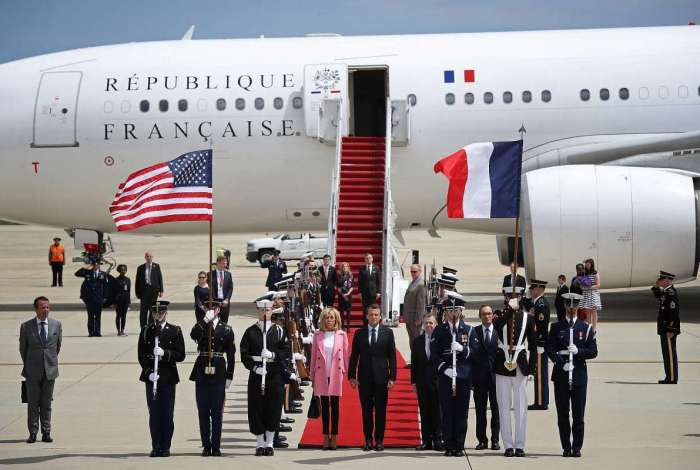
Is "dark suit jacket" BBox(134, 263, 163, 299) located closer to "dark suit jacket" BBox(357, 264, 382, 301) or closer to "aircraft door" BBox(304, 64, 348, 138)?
"dark suit jacket" BBox(357, 264, 382, 301)

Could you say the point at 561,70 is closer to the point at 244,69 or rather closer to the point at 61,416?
the point at 244,69

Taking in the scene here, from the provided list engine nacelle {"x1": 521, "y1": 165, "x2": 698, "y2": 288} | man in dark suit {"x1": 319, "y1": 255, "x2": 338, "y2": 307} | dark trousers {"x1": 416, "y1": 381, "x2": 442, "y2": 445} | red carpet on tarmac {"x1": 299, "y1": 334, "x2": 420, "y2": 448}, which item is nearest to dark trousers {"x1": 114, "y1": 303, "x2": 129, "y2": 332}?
man in dark suit {"x1": 319, "y1": 255, "x2": 338, "y2": 307}

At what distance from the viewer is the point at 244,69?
2506 centimetres

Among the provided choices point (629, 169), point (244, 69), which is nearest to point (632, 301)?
point (629, 169)

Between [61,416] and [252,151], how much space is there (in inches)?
455

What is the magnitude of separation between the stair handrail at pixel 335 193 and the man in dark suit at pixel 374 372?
33.0 feet

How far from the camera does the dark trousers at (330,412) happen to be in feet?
40.1

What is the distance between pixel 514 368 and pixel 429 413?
1.02m

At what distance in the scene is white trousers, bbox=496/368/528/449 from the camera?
1182cm

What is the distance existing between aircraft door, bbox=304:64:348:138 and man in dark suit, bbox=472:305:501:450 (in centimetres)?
1290

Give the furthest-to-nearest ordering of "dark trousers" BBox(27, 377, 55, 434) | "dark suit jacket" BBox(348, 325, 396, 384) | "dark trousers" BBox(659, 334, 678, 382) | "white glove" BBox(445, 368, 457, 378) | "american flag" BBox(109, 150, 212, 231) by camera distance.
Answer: "dark trousers" BBox(659, 334, 678, 382) < "american flag" BBox(109, 150, 212, 231) < "dark trousers" BBox(27, 377, 55, 434) < "dark suit jacket" BBox(348, 325, 396, 384) < "white glove" BBox(445, 368, 457, 378)

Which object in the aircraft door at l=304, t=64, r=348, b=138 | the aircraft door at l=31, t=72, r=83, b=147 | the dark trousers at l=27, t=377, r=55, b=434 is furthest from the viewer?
the aircraft door at l=31, t=72, r=83, b=147

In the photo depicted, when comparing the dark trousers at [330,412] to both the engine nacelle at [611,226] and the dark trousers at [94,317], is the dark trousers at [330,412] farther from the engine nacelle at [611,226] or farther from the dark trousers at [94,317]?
the engine nacelle at [611,226]

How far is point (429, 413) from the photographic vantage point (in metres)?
12.3
